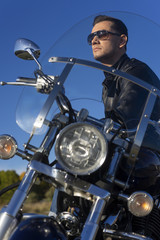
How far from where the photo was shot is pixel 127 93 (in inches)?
87.9

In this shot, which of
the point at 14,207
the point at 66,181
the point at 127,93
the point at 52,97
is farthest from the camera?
the point at 127,93

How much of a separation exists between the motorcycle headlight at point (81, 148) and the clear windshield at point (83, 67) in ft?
1.23

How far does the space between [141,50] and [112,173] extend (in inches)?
42.6

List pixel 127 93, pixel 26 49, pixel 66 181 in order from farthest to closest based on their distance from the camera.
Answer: pixel 26 49, pixel 127 93, pixel 66 181

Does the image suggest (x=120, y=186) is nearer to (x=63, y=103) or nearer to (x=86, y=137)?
(x=86, y=137)

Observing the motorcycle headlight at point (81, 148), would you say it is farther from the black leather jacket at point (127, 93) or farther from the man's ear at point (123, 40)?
the man's ear at point (123, 40)

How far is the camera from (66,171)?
1.87m

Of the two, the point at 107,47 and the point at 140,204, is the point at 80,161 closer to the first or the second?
the point at 140,204

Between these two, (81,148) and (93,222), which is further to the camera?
(81,148)

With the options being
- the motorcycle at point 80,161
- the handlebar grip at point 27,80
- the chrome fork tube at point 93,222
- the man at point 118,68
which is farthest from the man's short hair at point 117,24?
the chrome fork tube at point 93,222

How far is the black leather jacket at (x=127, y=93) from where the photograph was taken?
2168 millimetres

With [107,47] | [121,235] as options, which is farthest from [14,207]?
[107,47]

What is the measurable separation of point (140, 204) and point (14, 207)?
0.68 meters

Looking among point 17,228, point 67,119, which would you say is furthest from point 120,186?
point 17,228
